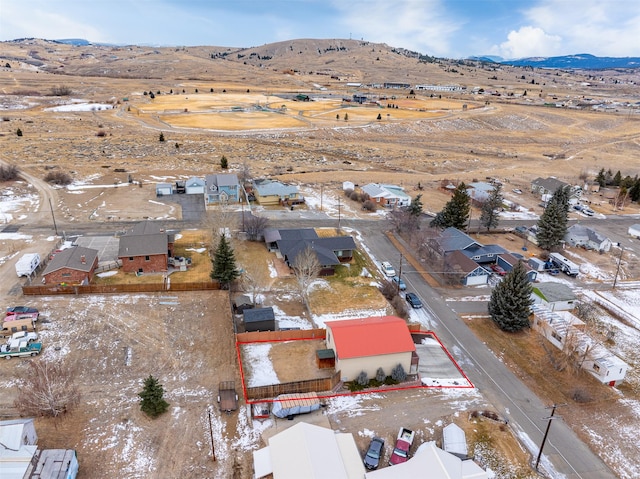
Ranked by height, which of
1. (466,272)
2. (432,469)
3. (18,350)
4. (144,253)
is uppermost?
(144,253)

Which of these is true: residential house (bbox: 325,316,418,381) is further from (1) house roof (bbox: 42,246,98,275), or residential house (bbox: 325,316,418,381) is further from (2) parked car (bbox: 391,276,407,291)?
(1) house roof (bbox: 42,246,98,275)

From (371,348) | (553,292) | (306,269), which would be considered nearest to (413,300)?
(306,269)

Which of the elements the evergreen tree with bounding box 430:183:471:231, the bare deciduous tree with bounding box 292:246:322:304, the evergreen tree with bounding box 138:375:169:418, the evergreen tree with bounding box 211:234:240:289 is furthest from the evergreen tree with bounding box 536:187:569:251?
the evergreen tree with bounding box 138:375:169:418

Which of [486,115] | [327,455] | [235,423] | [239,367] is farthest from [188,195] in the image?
[486,115]

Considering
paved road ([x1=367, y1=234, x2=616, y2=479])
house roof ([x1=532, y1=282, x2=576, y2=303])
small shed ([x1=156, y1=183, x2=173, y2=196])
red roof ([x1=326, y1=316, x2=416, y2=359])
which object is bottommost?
paved road ([x1=367, y1=234, x2=616, y2=479])

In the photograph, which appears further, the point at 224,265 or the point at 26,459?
the point at 224,265

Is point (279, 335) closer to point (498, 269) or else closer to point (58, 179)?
point (498, 269)
